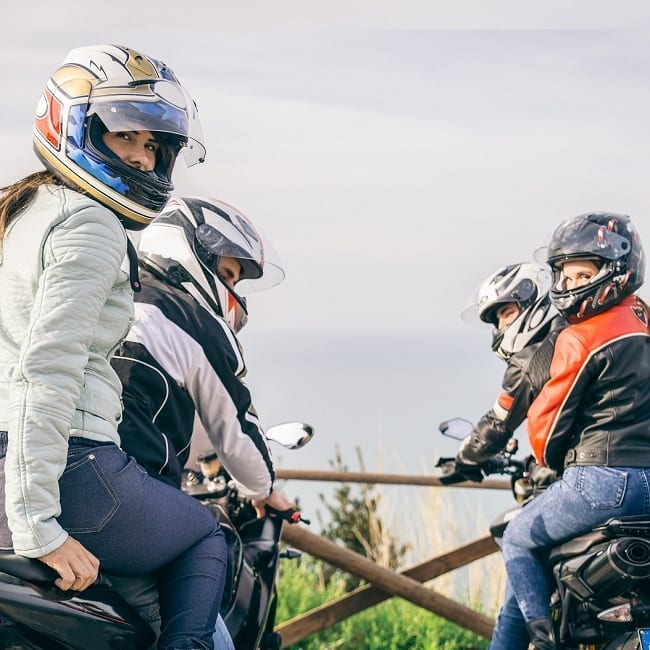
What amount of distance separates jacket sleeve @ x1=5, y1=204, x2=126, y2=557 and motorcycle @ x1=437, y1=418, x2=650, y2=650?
2172 mm

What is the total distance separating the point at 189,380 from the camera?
12.9 feet

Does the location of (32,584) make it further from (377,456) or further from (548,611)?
(377,456)

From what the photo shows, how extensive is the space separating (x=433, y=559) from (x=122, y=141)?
3.96 metres

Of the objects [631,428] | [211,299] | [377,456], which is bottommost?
[377,456]

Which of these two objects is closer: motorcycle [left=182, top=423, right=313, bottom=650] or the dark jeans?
the dark jeans

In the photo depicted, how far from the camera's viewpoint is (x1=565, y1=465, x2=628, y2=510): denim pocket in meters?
4.38

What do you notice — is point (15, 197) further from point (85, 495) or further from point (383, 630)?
point (383, 630)

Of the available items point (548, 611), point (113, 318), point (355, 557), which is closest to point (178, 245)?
point (113, 318)

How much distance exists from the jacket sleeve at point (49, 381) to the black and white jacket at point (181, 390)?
0.78 meters

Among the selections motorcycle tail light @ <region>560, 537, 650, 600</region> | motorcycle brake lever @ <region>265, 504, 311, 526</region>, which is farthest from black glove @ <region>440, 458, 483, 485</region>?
motorcycle brake lever @ <region>265, 504, 311, 526</region>

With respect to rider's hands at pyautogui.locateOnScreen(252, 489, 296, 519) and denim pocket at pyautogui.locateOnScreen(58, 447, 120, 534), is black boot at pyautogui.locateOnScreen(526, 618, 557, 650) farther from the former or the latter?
denim pocket at pyautogui.locateOnScreen(58, 447, 120, 534)

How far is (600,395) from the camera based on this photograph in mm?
4469

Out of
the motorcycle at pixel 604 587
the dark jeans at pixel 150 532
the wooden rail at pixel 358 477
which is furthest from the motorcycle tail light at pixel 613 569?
the wooden rail at pixel 358 477

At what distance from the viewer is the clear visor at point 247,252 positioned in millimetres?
4285
